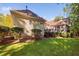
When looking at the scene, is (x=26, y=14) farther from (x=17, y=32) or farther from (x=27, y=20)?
(x=17, y=32)

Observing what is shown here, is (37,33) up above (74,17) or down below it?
below

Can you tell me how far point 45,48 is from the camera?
5.50 ft

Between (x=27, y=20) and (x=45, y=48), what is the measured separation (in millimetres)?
260

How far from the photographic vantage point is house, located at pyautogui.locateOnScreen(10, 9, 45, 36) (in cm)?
167

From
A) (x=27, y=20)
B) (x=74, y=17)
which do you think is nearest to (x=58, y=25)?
(x=74, y=17)

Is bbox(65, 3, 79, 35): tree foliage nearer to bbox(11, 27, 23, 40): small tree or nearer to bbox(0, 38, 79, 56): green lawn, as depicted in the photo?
bbox(0, 38, 79, 56): green lawn

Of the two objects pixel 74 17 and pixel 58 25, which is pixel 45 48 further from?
pixel 74 17

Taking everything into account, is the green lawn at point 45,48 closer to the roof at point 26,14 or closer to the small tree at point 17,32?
the small tree at point 17,32

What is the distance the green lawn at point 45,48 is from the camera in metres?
1.67

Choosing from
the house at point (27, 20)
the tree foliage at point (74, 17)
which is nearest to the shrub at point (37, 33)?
the house at point (27, 20)

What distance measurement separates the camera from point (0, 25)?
1.67 meters

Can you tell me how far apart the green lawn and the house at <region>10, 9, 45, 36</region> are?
0.10 meters

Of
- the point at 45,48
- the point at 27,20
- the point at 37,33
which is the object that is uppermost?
the point at 27,20

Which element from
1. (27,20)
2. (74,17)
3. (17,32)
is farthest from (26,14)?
(74,17)
